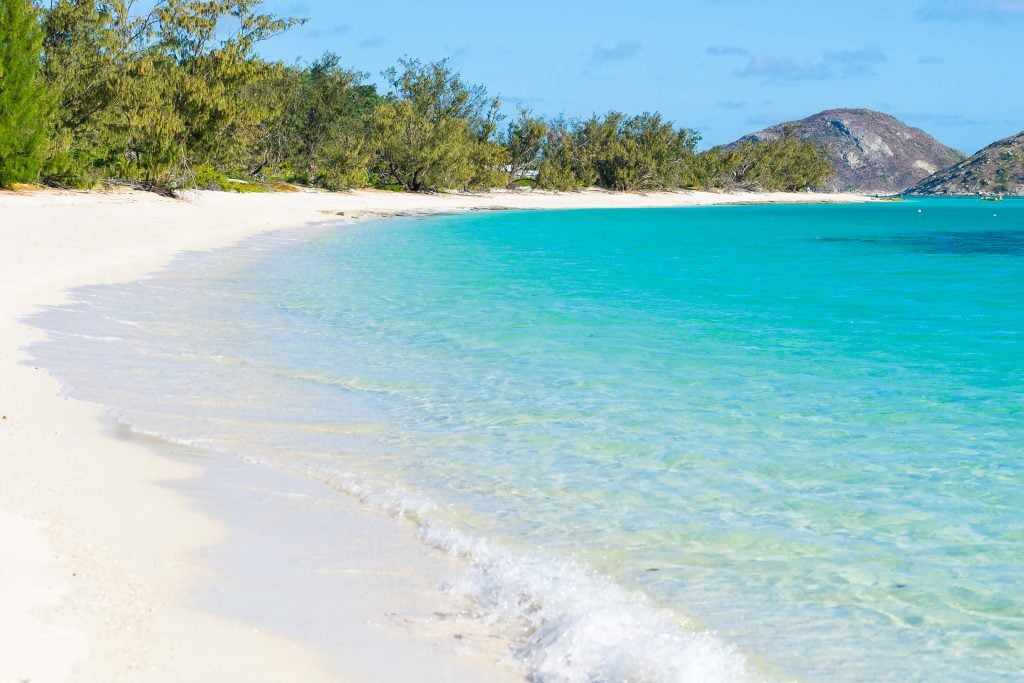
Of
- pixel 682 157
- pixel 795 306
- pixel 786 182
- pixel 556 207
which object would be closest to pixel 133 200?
pixel 795 306

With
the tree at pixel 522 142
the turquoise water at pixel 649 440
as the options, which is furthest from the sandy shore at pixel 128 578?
the tree at pixel 522 142

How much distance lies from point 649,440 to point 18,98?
120ft

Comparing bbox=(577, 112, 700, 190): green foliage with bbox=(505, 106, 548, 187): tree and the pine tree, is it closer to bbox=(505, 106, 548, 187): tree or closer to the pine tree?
bbox=(505, 106, 548, 187): tree

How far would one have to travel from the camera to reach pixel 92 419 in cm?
935

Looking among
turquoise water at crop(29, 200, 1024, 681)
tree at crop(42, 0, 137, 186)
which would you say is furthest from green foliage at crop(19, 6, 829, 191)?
turquoise water at crop(29, 200, 1024, 681)

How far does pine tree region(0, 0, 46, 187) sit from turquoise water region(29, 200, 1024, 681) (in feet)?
65.8

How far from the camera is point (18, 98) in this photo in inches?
1524

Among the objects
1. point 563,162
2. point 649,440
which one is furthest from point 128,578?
point 563,162

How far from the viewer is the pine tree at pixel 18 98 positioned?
3838cm

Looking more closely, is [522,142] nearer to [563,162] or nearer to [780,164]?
[563,162]

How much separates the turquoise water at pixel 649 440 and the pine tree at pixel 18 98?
789 inches

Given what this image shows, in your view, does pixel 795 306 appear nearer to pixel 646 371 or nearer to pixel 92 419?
pixel 646 371

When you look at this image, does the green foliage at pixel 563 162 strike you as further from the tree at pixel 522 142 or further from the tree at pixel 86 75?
the tree at pixel 86 75

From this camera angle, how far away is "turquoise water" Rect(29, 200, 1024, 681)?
5691mm
